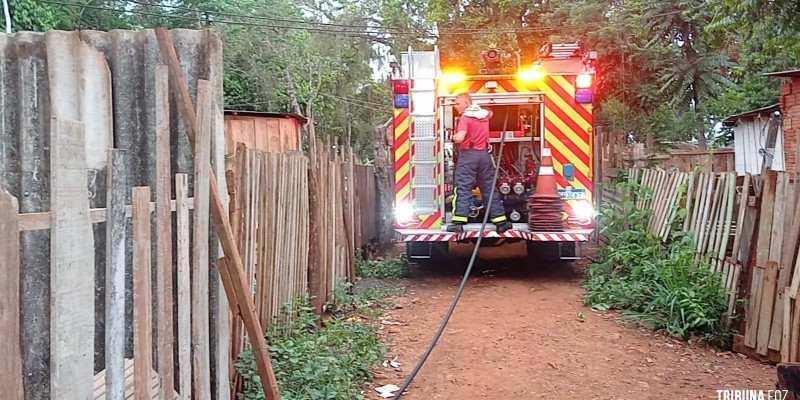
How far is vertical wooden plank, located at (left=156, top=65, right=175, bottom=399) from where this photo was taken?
262cm

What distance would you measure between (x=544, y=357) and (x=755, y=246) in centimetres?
190

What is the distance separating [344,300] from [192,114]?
4.20 metres

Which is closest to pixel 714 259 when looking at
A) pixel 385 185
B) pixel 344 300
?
pixel 344 300

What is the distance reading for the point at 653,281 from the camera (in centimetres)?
683

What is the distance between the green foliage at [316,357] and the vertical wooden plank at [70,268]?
191cm

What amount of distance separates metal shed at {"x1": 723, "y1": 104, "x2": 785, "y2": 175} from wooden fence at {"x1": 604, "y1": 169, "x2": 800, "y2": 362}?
371 inches

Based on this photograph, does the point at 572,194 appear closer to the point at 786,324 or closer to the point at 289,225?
the point at 786,324

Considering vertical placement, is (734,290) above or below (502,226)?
below

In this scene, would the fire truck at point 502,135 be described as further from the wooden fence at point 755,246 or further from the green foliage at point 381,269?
the wooden fence at point 755,246

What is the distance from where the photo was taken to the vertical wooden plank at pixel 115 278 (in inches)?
91.1

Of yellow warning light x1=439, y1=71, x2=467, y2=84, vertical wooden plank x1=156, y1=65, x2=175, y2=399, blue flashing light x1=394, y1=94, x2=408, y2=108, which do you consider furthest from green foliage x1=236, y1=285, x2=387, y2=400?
yellow warning light x1=439, y1=71, x2=467, y2=84

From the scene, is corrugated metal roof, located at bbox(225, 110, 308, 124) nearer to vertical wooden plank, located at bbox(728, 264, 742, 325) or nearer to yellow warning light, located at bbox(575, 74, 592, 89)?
yellow warning light, located at bbox(575, 74, 592, 89)

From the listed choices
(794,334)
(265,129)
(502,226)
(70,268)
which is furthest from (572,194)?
(70,268)

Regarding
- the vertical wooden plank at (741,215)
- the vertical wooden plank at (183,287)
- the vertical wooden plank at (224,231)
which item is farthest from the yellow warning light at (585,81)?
the vertical wooden plank at (183,287)
